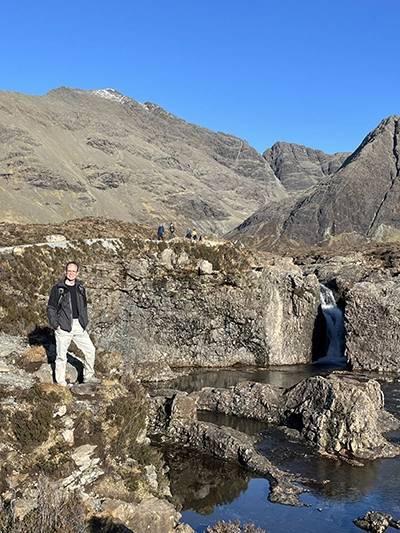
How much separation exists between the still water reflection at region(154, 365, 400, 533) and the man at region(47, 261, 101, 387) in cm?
651

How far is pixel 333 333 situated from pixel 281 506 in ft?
102

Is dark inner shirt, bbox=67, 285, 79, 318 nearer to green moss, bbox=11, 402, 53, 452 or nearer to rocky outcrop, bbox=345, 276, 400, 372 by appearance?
green moss, bbox=11, 402, 53, 452

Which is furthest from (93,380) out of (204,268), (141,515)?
(204,268)

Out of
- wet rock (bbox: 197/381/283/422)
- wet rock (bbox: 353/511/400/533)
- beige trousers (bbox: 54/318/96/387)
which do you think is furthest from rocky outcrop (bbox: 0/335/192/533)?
wet rock (bbox: 197/381/283/422)

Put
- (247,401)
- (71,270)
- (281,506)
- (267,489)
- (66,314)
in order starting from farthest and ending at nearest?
(247,401)
(267,489)
(281,506)
(66,314)
(71,270)

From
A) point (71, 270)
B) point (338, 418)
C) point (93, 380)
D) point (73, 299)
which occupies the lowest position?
point (338, 418)

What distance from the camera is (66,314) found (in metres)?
14.3

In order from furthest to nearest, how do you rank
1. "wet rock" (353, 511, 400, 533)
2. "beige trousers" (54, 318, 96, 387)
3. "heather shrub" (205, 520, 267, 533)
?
"wet rock" (353, 511, 400, 533), "beige trousers" (54, 318, 96, 387), "heather shrub" (205, 520, 267, 533)

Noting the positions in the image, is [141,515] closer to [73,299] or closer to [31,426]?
[31,426]

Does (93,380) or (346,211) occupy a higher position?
(346,211)

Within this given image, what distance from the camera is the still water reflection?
15.5m

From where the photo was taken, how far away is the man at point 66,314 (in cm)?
1420

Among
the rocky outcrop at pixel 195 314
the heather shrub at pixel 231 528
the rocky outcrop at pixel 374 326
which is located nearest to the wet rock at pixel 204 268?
the rocky outcrop at pixel 195 314

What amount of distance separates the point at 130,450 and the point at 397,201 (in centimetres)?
17174
